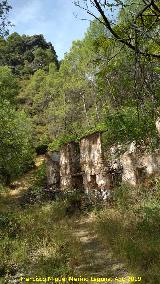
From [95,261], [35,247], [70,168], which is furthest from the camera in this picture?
[70,168]

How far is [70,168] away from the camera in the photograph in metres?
19.2

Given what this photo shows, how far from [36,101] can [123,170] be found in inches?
1597

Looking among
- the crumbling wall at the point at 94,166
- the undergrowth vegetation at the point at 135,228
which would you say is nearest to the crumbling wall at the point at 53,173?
the crumbling wall at the point at 94,166

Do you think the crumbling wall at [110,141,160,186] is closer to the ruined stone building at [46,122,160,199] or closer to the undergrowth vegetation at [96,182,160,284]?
the ruined stone building at [46,122,160,199]

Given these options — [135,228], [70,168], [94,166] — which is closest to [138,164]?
[94,166]

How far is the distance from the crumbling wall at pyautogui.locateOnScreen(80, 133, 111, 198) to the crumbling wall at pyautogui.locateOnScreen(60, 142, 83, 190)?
1.12 meters

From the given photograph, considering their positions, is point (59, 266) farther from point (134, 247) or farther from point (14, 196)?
A: point (14, 196)

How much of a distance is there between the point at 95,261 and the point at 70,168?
32.4ft

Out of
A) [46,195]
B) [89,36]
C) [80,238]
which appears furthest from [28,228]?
[89,36]

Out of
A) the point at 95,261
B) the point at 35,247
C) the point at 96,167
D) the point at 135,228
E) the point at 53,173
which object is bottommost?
the point at 95,261

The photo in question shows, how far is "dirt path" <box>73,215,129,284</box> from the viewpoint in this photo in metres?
8.39

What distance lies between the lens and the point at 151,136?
609 inches

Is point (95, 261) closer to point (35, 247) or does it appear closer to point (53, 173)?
point (35, 247)

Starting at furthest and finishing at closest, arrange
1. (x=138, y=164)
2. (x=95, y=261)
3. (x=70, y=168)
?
(x=70, y=168) → (x=138, y=164) → (x=95, y=261)
